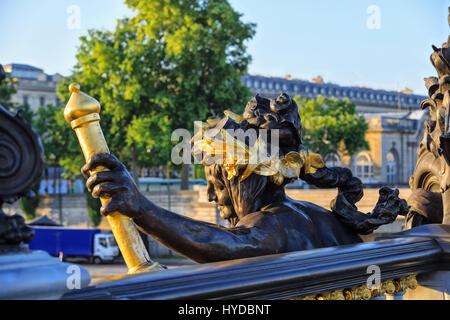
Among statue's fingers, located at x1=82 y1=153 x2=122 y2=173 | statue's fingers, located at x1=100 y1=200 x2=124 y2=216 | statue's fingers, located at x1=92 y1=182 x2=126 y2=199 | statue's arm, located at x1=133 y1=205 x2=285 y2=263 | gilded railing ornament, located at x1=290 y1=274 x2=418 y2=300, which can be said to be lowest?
gilded railing ornament, located at x1=290 y1=274 x2=418 y2=300

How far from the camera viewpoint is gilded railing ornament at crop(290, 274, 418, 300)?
2367mm

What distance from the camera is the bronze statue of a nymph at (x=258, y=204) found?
7.34 feet

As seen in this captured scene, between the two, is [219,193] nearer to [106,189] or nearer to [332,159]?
[106,189]

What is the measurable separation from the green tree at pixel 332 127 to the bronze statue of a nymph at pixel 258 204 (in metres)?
49.4

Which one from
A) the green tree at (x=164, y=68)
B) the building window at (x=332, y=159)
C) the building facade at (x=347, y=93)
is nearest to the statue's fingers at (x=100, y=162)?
the green tree at (x=164, y=68)

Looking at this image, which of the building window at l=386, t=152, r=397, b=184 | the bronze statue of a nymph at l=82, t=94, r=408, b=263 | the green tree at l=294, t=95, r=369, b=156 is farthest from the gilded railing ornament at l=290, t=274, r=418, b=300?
the building window at l=386, t=152, r=397, b=184

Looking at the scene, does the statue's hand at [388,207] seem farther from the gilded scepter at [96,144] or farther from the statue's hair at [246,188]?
the gilded scepter at [96,144]

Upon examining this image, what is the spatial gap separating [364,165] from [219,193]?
6365cm

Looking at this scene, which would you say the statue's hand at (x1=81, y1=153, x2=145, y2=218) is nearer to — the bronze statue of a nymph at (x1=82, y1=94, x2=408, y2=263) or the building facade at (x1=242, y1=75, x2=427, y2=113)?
the bronze statue of a nymph at (x1=82, y1=94, x2=408, y2=263)

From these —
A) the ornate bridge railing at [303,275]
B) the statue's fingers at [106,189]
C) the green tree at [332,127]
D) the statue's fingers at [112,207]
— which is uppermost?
the green tree at [332,127]

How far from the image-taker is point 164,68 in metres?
35.2

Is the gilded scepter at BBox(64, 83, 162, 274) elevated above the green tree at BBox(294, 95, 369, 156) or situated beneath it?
situated beneath

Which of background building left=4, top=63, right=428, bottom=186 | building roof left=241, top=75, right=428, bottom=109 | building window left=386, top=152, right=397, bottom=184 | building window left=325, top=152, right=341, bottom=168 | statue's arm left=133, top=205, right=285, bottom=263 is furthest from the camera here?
building roof left=241, top=75, right=428, bottom=109

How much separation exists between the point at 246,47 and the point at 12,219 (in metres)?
31.6
